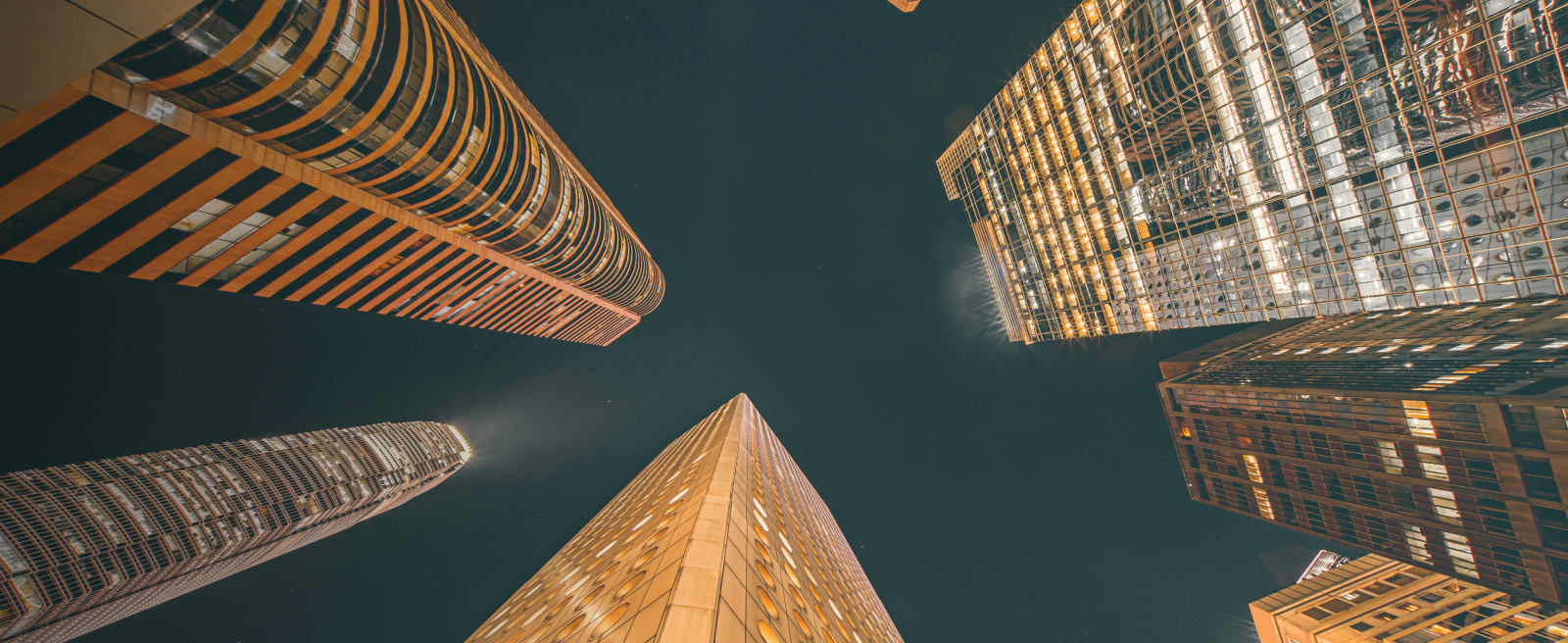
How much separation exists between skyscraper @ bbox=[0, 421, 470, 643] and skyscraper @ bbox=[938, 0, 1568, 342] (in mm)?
122549

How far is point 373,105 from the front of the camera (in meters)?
24.7

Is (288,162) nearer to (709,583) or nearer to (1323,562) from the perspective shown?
(709,583)

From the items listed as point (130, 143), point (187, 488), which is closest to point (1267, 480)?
point (130, 143)

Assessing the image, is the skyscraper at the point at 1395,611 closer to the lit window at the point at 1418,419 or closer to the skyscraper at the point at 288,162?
the lit window at the point at 1418,419

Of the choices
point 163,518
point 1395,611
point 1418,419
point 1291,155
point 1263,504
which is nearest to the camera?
point 1291,155

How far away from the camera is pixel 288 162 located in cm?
2447

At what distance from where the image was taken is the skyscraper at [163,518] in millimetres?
49469

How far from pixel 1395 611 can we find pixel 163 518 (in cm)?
14465

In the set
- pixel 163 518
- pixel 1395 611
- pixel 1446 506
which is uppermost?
pixel 163 518

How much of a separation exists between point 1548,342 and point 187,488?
150 m

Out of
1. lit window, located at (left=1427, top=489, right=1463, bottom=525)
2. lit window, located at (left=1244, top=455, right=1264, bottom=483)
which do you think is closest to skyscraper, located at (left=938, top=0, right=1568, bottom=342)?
lit window, located at (left=1427, top=489, right=1463, bottom=525)

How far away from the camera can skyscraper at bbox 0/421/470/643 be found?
162ft

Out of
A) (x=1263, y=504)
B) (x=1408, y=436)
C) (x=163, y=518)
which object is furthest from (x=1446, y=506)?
(x=163, y=518)

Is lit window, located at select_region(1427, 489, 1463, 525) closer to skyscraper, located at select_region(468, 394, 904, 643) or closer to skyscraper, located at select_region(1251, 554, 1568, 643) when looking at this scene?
skyscraper, located at select_region(1251, 554, 1568, 643)
